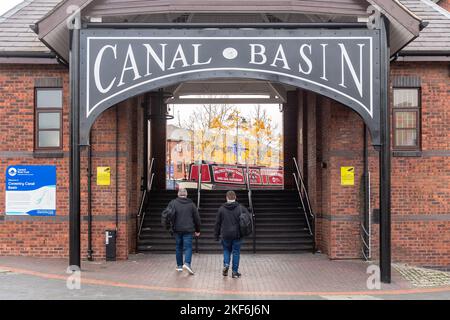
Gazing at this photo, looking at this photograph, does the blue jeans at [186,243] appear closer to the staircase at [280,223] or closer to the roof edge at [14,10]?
Result: the staircase at [280,223]

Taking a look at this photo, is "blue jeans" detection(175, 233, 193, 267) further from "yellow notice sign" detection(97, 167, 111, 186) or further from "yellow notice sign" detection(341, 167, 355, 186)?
"yellow notice sign" detection(341, 167, 355, 186)

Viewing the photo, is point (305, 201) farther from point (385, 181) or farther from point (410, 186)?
point (385, 181)

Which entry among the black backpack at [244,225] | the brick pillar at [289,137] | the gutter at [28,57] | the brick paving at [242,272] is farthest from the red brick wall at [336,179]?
the brick pillar at [289,137]

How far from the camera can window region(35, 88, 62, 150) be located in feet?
44.8

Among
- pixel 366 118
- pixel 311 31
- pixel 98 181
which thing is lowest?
pixel 98 181

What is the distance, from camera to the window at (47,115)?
1364cm

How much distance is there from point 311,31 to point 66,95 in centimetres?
Answer: 592

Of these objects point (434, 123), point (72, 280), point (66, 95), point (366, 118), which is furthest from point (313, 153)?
point (72, 280)

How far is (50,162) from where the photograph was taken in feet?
44.5

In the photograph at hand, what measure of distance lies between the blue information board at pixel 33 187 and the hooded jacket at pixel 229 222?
14.9 ft

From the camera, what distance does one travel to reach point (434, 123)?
13742 mm

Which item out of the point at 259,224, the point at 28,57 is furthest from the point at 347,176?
the point at 28,57

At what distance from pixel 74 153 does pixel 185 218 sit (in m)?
2.37

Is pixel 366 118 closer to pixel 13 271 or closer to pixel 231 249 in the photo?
pixel 231 249
